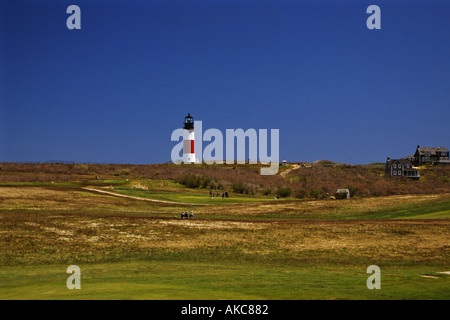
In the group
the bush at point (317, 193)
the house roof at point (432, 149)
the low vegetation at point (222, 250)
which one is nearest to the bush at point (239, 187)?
the bush at point (317, 193)

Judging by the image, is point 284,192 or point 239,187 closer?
point 284,192

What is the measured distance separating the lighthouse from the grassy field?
7694cm

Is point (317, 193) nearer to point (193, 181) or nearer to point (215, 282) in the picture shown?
point (193, 181)

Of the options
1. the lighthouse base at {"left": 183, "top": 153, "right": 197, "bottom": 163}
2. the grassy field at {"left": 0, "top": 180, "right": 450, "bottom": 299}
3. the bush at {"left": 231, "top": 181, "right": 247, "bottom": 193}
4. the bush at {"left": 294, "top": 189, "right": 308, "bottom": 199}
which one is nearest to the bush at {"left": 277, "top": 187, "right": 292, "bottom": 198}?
the bush at {"left": 294, "top": 189, "right": 308, "bottom": 199}

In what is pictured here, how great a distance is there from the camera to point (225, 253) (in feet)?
103

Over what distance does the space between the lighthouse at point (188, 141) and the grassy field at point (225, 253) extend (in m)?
76.9

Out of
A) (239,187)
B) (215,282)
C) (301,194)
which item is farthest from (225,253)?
(239,187)

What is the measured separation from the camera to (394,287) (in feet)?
57.8

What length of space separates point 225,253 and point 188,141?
357 feet

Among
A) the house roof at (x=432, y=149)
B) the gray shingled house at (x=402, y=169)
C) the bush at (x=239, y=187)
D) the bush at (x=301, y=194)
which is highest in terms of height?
the house roof at (x=432, y=149)

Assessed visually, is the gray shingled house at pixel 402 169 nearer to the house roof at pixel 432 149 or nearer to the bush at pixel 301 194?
the house roof at pixel 432 149

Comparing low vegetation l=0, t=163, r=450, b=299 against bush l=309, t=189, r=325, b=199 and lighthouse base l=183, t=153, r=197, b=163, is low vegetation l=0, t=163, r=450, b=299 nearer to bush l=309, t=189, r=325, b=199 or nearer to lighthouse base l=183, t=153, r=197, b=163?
bush l=309, t=189, r=325, b=199

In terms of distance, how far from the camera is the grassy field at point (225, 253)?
16672mm

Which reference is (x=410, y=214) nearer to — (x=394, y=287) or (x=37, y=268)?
(x=394, y=287)
